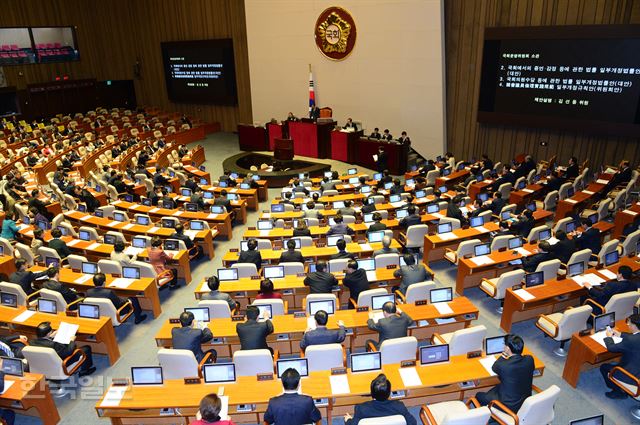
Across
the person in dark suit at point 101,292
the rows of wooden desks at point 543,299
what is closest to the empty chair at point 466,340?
the rows of wooden desks at point 543,299

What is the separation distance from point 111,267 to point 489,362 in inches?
277

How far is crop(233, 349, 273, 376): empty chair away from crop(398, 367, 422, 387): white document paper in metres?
1.70

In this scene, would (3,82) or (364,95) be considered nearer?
(364,95)

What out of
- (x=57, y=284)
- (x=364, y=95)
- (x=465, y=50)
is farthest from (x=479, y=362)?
(x=364, y=95)

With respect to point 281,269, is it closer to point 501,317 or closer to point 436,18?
point 501,317

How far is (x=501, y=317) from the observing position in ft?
27.1

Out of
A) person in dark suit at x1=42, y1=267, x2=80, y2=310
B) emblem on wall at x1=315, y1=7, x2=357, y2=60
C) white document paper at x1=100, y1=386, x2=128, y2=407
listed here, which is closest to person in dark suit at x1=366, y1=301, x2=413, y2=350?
white document paper at x1=100, y1=386, x2=128, y2=407

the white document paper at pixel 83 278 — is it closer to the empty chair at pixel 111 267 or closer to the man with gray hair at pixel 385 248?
the empty chair at pixel 111 267

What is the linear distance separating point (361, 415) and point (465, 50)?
16.3m

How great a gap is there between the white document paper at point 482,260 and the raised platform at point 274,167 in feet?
32.3

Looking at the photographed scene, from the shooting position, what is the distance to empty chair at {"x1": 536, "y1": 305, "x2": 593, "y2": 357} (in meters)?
6.74

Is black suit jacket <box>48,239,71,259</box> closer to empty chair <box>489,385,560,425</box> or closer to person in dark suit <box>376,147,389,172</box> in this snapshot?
empty chair <box>489,385,560,425</box>

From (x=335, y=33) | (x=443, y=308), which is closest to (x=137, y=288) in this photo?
(x=443, y=308)

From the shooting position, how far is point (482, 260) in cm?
888
